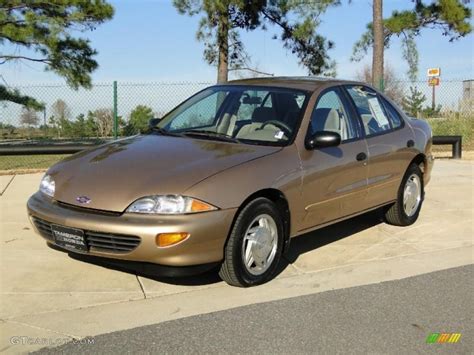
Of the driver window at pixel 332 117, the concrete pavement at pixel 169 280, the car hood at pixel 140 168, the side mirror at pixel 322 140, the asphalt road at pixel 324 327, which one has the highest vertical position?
the driver window at pixel 332 117

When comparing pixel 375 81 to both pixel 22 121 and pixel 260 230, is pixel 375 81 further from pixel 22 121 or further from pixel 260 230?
pixel 260 230

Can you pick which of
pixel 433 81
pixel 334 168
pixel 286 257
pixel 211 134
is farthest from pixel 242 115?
pixel 433 81

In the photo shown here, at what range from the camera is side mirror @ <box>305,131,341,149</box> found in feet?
16.5

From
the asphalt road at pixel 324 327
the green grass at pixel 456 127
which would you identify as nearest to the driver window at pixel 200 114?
the asphalt road at pixel 324 327

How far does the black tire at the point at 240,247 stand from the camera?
14.4ft

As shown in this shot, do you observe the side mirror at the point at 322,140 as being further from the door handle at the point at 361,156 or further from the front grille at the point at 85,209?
the front grille at the point at 85,209

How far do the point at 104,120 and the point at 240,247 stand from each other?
10.00 meters

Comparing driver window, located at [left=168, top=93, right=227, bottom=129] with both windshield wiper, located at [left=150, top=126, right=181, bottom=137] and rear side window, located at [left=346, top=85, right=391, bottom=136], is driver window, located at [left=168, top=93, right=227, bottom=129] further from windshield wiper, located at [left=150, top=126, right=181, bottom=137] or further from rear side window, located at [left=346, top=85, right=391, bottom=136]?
rear side window, located at [left=346, top=85, right=391, bottom=136]

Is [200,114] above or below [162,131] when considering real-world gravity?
above

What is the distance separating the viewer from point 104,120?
45.1 feet

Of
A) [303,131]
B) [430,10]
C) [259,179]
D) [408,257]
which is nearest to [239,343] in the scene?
[259,179]

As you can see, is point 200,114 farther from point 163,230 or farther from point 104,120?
point 104,120

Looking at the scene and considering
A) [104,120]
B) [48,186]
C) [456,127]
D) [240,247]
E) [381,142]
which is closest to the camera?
[240,247]

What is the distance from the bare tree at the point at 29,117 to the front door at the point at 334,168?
12.8 meters
